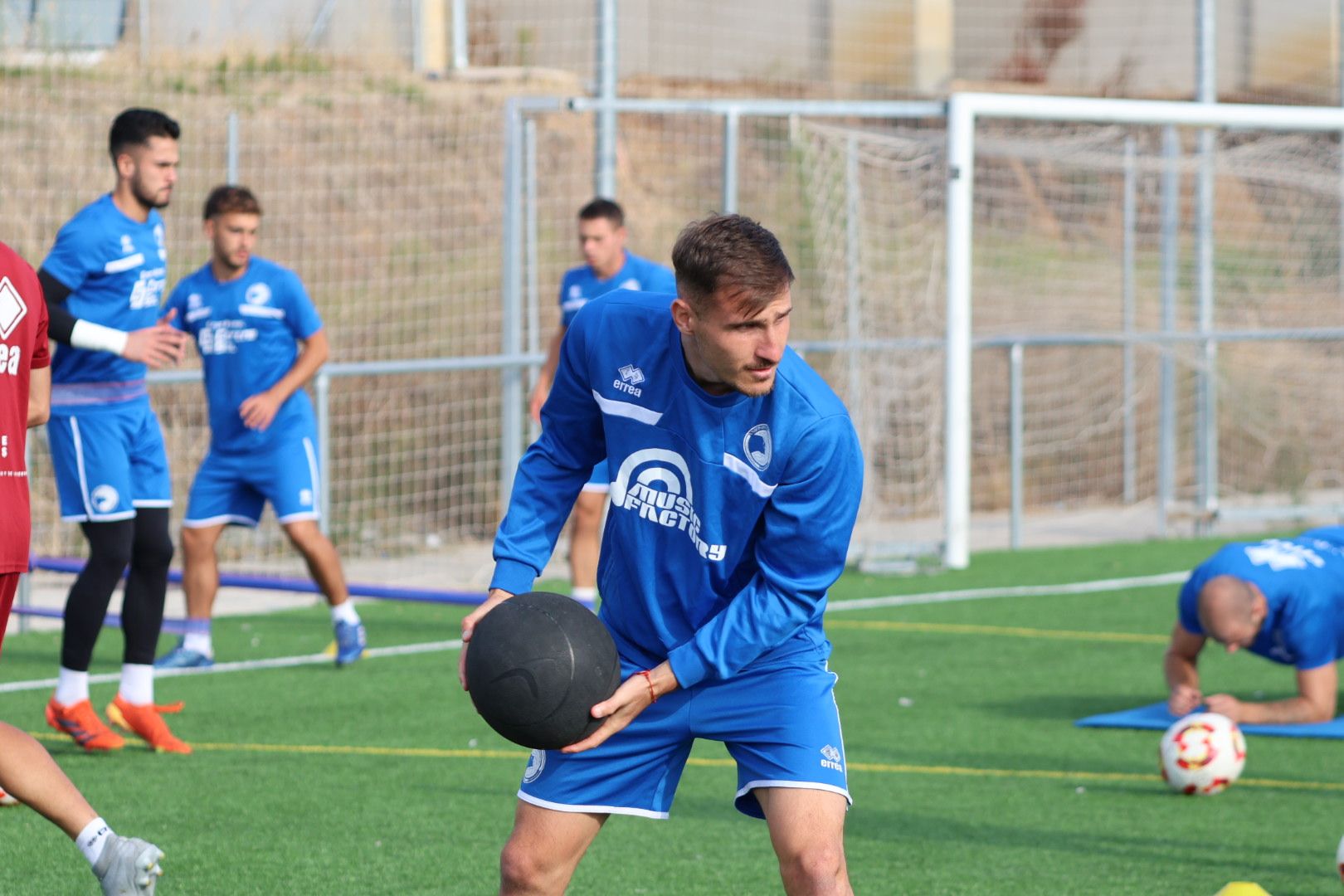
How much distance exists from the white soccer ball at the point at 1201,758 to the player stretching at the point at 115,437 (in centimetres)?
356

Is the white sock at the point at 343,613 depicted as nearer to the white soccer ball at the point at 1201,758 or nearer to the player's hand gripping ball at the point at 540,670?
the white soccer ball at the point at 1201,758

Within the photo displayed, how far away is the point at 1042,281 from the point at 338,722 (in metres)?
11.0

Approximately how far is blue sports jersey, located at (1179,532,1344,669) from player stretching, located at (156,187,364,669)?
152 inches

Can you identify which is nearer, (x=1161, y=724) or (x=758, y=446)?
(x=758, y=446)

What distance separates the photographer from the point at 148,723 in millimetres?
6844

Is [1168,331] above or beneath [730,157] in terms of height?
beneath

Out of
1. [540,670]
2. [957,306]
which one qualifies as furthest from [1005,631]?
[540,670]

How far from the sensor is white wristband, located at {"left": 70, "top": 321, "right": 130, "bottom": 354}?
6.46 meters

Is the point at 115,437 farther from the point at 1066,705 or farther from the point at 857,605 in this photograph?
the point at 857,605

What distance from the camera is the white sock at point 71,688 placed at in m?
6.61

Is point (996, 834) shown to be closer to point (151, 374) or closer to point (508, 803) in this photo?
point (508, 803)

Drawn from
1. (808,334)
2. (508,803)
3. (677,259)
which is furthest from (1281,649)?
(808,334)

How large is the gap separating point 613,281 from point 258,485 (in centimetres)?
220

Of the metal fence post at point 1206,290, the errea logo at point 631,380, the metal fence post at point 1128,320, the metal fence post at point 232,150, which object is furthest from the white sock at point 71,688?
the metal fence post at point 1128,320
